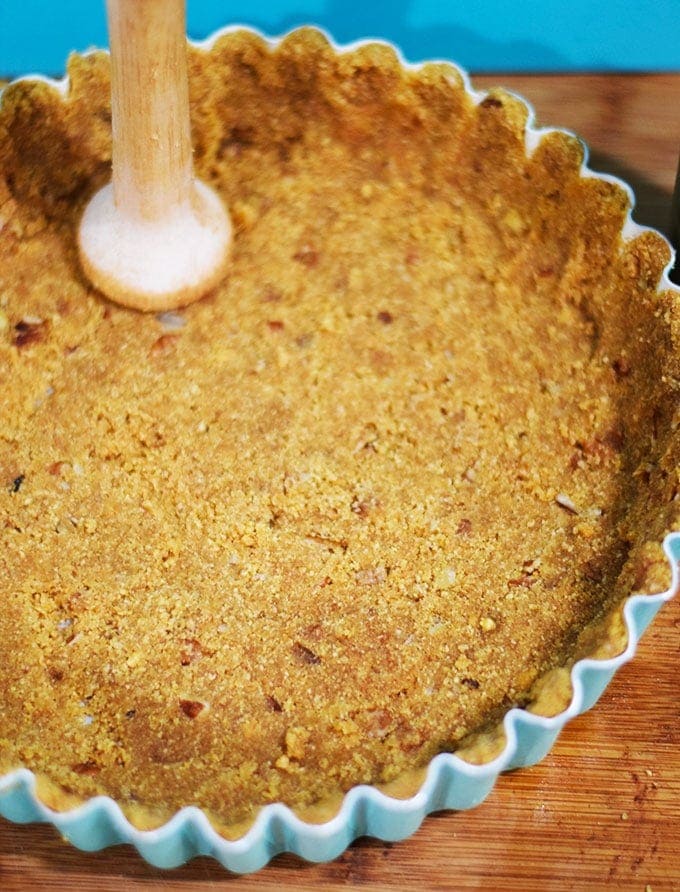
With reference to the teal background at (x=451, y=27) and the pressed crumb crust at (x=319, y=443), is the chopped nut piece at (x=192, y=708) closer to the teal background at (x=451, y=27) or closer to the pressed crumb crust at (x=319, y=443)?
the pressed crumb crust at (x=319, y=443)

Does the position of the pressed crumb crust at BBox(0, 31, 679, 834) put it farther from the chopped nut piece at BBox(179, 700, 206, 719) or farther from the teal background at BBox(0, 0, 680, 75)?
the teal background at BBox(0, 0, 680, 75)

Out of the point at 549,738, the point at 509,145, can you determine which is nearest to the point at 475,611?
the point at 549,738

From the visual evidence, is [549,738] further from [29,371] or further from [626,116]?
[626,116]

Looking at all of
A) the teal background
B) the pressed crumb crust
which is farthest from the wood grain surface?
the teal background

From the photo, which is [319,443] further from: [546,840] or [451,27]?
[451,27]

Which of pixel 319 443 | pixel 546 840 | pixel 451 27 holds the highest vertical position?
pixel 451 27

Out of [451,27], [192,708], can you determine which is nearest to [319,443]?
[192,708]
